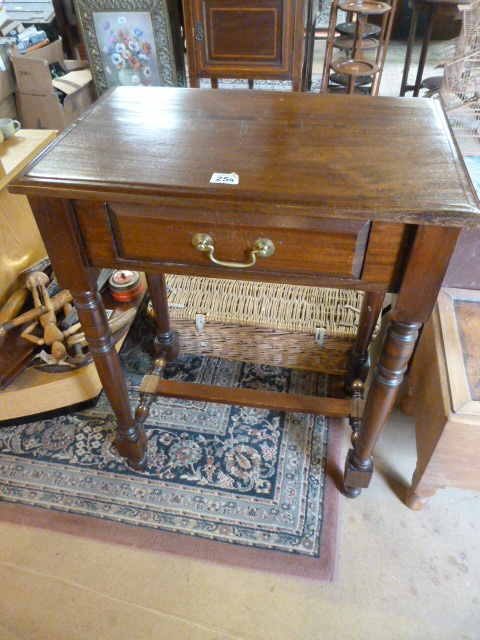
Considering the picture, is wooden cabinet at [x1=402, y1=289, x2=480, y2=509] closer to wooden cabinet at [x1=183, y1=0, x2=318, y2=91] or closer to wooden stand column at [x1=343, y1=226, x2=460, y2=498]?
wooden stand column at [x1=343, y1=226, x2=460, y2=498]

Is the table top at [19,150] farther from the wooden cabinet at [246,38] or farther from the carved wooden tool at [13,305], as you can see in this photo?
the wooden cabinet at [246,38]

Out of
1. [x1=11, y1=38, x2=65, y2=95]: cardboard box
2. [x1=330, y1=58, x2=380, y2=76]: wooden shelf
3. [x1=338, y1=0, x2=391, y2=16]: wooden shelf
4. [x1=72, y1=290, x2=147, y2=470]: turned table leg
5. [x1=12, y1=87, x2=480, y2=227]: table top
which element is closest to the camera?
[x1=12, y1=87, x2=480, y2=227]: table top

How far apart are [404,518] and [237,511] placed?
1.41 feet

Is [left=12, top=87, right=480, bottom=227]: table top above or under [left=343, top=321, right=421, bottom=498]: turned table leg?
above

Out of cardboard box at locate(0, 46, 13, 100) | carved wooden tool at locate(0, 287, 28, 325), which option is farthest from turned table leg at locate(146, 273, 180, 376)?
cardboard box at locate(0, 46, 13, 100)

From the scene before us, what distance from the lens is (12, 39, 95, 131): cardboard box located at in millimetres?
2289

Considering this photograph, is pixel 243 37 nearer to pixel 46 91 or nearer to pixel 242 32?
pixel 242 32

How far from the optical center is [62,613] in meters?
1.11

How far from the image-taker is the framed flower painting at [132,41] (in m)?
2.45

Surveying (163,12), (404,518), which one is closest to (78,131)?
(404,518)

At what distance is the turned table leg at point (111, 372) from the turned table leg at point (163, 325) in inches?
12.2

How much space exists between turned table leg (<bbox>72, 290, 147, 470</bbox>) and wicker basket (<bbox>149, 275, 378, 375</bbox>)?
385mm

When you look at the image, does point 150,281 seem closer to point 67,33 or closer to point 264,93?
point 264,93

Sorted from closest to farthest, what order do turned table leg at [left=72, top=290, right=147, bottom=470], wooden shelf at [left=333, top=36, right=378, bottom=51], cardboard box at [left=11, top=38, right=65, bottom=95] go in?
1. turned table leg at [left=72, top=290, right=147, bottom=470]
2. cardboard box at [left=11, top=38, right=65, bottom=95]
3. wooden shelf at [left=333, top=36, right=378, bottom=51]
